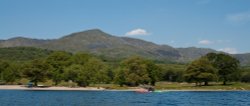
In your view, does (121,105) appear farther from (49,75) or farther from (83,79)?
(49,75)

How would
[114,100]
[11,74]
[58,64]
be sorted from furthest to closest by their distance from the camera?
[11,74]
[58,64]
[114,100]

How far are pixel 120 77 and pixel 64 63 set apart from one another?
99.5 feet

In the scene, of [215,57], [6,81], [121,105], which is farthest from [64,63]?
[121,105]

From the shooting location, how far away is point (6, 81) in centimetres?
19838

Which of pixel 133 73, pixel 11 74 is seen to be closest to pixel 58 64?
pixel 11 74

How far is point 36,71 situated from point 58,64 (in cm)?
1734

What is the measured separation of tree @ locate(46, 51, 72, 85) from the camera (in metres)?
179

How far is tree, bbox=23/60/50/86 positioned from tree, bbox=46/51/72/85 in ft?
14.1

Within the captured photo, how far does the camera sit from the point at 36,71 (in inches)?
6727

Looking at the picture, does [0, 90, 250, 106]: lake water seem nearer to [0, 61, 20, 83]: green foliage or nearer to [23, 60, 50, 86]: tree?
[23, 60, 50, 86]: tree

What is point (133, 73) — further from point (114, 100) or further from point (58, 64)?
point (114, 100)

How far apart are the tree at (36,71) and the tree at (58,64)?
4.29 m

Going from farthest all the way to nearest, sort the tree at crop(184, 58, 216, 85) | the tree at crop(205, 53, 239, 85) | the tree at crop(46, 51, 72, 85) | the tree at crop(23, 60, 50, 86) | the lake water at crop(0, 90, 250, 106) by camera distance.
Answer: the tree at crop(205, 53, 239, 85)
the tree at crop(46, 51, 72, 85)
the tree at crop(184, 58, 216, 85)
the tree at crop(23, 60, 50, 86)
the lake water at crop(0, 90, 250, 106)

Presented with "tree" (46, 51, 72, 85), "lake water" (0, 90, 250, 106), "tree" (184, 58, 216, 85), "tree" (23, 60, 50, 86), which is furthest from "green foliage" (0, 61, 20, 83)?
"lake water" (0, 90, 250, 106)
